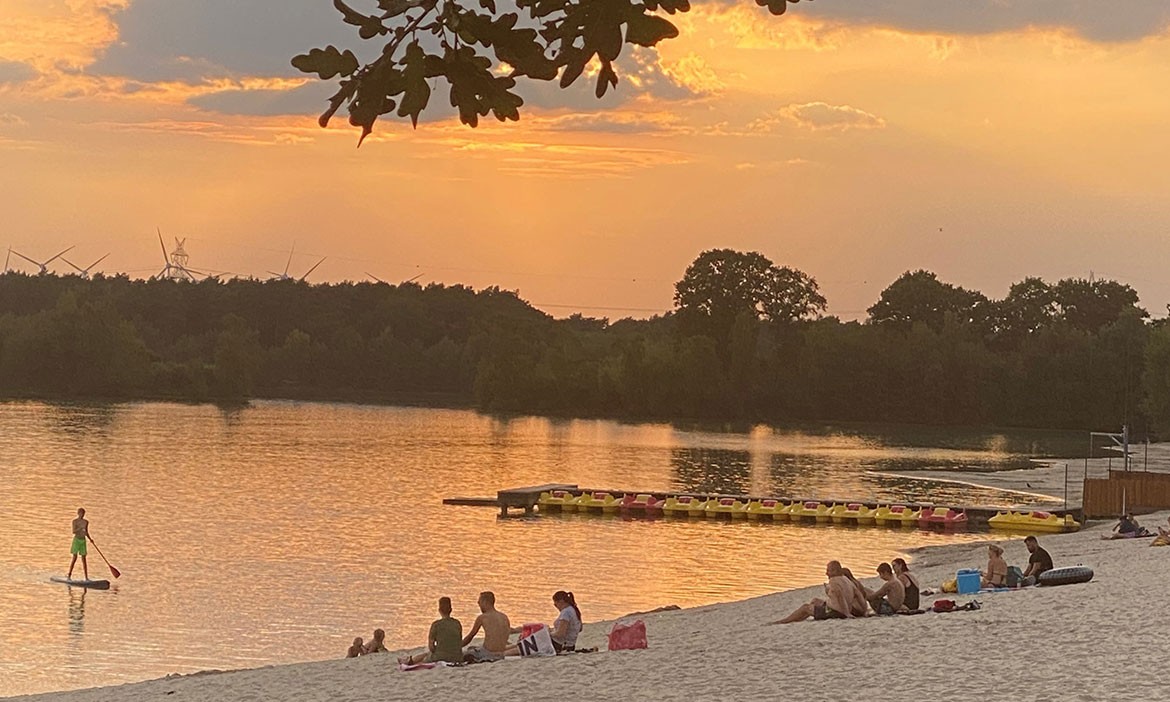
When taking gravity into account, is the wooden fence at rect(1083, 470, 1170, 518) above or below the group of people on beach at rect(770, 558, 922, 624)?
below

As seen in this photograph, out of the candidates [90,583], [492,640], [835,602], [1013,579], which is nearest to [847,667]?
[835,602]

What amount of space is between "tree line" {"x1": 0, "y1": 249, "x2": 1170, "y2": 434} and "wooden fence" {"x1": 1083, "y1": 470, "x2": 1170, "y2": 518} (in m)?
68.5

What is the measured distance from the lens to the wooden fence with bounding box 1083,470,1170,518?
41.5 metres

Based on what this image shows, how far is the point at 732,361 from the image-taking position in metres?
137

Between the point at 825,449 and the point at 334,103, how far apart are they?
3855 inches

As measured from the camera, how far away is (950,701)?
43.5ft

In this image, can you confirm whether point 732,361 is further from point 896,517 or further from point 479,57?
point 479,57

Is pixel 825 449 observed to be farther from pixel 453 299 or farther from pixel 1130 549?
pixel 453 299

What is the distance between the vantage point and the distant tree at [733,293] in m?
139

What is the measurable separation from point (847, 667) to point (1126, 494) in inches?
1198

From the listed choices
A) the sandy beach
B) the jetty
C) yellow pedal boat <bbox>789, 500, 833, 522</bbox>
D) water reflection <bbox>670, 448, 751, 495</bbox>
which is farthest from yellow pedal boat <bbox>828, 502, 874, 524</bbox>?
the sandy beach

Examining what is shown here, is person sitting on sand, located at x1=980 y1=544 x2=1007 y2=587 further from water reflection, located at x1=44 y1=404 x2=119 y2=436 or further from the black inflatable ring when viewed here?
water reflection, located at x1=44 y1=404 x2=119 y2=436

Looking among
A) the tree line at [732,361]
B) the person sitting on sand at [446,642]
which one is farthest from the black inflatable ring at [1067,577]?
the tree line at [732,361]

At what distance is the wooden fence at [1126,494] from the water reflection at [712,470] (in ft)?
66.3
